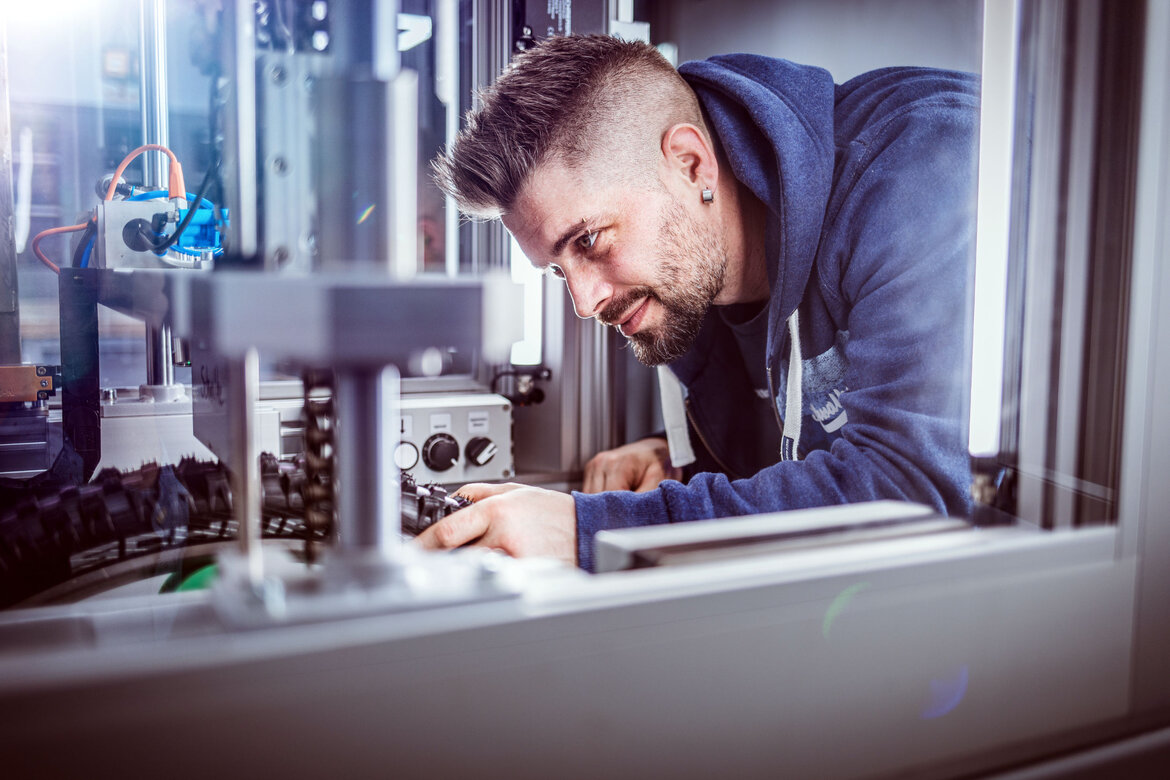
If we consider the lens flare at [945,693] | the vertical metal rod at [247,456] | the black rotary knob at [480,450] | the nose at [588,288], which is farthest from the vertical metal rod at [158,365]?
the lens flare at [945,693]

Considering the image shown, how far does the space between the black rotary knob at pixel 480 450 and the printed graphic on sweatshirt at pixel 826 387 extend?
1.84ft

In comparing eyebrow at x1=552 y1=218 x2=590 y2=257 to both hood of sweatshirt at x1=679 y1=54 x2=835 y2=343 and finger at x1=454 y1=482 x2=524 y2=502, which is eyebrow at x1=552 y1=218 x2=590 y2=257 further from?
finger at x1=454 y1=482 x2=524 y2=502

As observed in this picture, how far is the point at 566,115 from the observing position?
1.43 meters

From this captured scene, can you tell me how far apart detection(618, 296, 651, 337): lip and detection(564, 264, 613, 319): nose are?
0.25 ft

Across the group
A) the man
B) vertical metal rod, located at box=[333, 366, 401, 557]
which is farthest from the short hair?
vertical metal rod, located at box=[333, 366, 401, 557]

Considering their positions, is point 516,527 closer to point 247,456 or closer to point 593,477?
point 247,456

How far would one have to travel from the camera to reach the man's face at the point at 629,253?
4.66 feet

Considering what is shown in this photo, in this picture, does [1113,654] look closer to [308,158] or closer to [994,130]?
[994,130]

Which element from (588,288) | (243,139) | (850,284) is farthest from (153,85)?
(850,284)

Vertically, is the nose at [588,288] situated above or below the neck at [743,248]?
below

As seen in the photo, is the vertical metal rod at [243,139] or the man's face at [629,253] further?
the man's face at [629,253]

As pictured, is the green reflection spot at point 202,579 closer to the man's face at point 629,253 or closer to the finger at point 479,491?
the finger at point 479,491

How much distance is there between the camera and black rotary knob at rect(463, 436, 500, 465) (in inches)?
59.2

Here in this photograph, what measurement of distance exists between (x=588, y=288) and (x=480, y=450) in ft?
1.17
